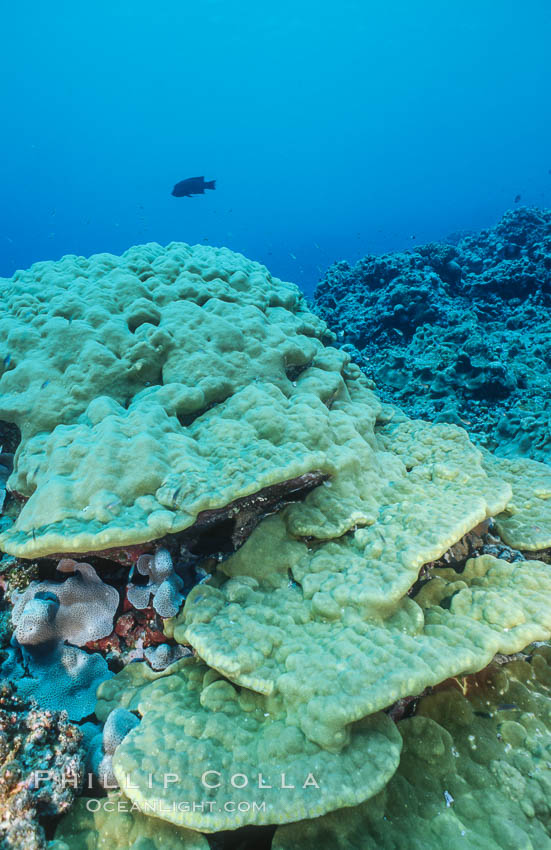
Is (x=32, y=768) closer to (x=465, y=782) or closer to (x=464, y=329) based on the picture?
(x=465, y=782)

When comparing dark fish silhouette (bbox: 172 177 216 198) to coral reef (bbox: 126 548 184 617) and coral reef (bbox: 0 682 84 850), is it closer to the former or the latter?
coral reef (bbox: 126 548 184 617)

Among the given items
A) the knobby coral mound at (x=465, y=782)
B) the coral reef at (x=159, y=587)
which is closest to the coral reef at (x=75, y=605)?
the coral reef at (x=159, y=587)

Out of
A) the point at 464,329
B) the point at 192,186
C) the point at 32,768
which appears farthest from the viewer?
the point at 192,186

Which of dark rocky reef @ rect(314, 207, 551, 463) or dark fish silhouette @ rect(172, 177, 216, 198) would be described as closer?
dark rocky reef @ rect(314, 207, 551, 463)

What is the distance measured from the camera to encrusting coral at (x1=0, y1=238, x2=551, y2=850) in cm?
194

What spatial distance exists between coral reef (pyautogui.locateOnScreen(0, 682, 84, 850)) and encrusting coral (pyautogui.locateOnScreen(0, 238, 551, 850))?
147mm

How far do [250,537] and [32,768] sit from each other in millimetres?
1578

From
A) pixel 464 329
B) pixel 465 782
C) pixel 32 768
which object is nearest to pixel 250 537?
pixel 32 768

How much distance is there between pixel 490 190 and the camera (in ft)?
424

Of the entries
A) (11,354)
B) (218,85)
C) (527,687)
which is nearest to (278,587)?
(527,687)

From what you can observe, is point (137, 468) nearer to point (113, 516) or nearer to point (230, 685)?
point (113, 516)

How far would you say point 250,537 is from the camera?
2.90 meters

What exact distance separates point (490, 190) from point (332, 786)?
6326 inches

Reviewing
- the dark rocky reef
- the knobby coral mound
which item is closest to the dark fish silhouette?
the dark rocky reef
